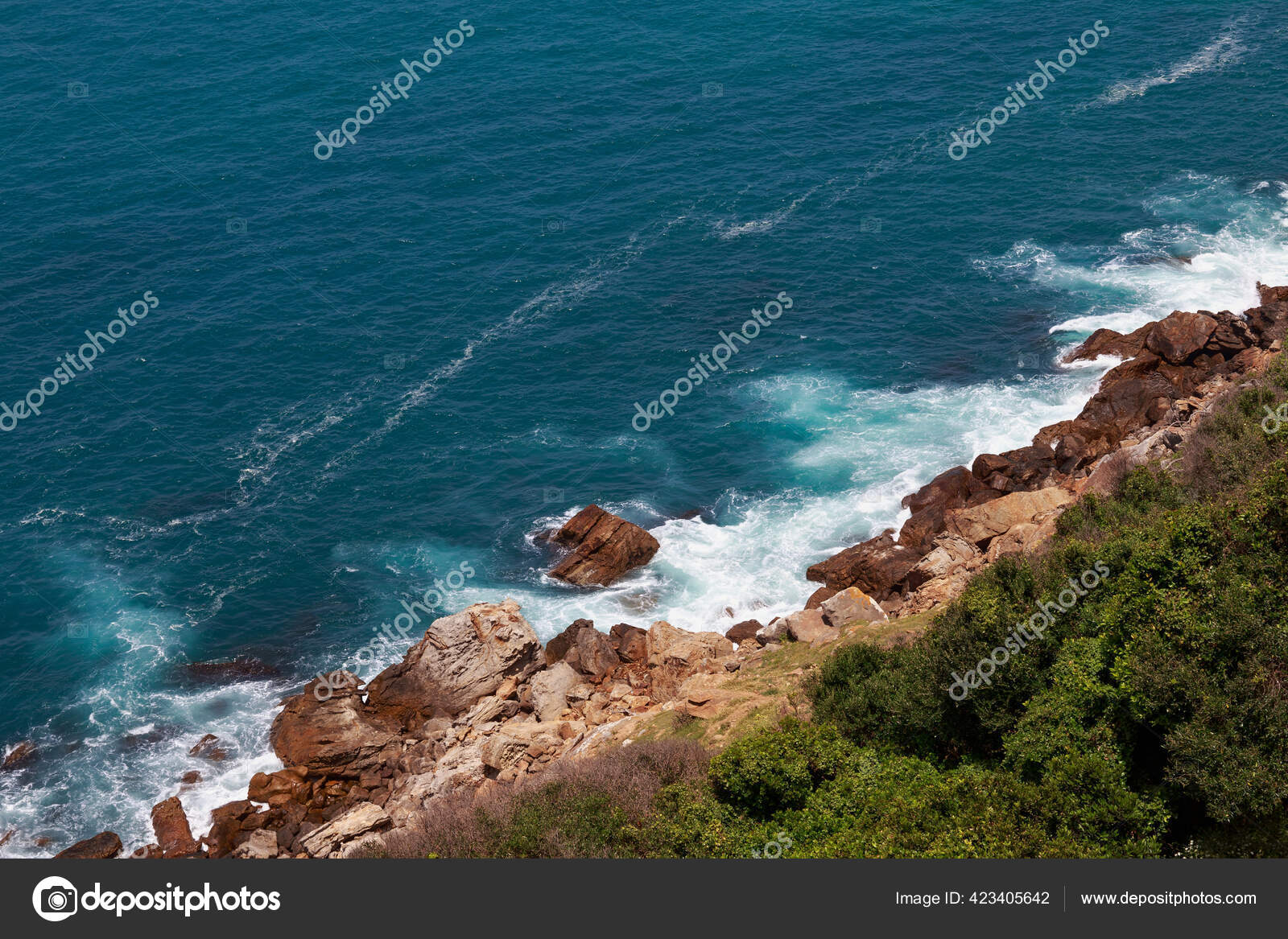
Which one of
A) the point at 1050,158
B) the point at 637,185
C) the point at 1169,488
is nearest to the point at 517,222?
Result: the point at 637,185

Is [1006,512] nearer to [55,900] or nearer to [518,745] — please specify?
[518,745]

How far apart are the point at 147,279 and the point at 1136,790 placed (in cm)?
9074

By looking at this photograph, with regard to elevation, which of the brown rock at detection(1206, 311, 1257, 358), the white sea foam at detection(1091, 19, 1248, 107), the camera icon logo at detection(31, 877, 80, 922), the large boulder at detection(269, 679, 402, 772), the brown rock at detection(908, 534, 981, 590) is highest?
the white sea foam at detection(1091, 19, 1248, 107)

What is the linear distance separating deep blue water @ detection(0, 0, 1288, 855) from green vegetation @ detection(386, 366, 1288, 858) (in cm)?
2585

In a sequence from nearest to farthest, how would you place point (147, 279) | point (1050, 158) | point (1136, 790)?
1. point (1136, 790)
2. point (147, 279)
3. point (1050, 158)

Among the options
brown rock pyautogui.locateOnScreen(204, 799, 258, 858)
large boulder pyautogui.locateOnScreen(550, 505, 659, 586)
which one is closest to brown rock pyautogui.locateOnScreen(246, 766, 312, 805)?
brown rock pyautogui.locateOnScreen(204, 799, 258, 858)

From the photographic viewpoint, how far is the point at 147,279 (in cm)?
9944

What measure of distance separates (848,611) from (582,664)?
15.2 meters

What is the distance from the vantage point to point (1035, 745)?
3756cm

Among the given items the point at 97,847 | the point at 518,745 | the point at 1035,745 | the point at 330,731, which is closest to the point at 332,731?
the point at 330,731

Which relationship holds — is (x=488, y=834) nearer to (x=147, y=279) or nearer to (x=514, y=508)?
(x=514, y=508)

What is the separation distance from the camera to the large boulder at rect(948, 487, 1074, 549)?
2547 inches

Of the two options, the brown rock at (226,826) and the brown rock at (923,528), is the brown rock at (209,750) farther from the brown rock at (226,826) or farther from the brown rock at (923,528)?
the brown rock at (923,528)

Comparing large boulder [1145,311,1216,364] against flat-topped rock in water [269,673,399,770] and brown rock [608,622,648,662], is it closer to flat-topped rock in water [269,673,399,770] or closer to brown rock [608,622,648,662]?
brown rock [608,622,648,662]
